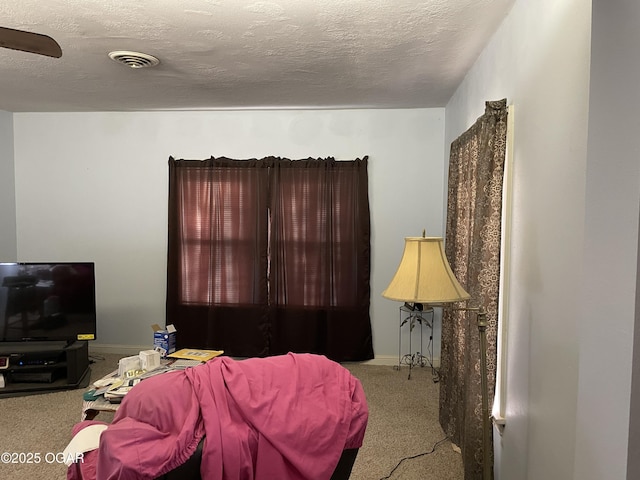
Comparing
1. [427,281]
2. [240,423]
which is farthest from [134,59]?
[240,423]

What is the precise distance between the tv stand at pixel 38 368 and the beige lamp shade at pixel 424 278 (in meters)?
3.01

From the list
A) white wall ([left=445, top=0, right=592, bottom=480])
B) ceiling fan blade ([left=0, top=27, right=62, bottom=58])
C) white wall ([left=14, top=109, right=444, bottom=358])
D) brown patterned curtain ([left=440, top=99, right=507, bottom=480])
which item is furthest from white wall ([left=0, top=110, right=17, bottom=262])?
white wall ([left=445, top=0, right=592, bottom=480])

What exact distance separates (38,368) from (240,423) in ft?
10.1

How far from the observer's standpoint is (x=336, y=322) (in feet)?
13.7

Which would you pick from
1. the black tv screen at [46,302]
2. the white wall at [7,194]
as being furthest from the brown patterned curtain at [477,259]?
the white wall at [7,194]

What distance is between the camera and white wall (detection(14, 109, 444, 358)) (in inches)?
164

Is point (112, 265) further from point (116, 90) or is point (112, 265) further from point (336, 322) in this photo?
point (336, 322)

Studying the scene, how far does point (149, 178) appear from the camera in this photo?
4.39 meters

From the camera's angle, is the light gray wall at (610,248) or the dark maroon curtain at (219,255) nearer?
the light gray wall at (610,248)

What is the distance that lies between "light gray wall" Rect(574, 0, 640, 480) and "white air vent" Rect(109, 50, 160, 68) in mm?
2437

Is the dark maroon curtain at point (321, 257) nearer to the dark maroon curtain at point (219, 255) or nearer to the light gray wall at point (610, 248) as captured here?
the dark maroon curtain at point (219, 255)

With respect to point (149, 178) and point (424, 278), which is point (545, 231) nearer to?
point (424, 278)

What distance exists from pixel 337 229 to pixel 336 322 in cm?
85

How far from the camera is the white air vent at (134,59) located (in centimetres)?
267
